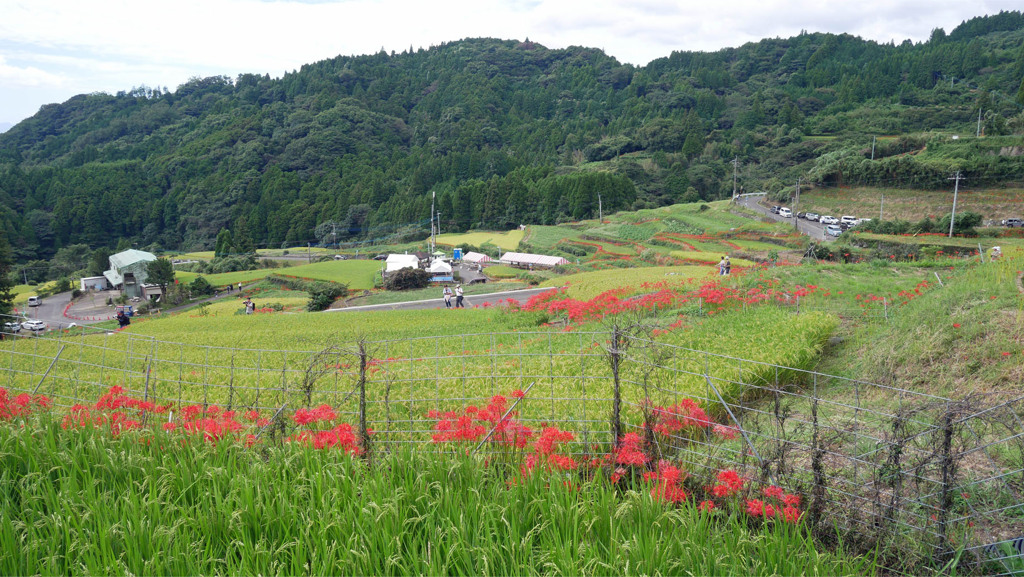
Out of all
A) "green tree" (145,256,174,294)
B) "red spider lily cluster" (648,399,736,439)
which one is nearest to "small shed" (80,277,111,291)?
"green tree" (145,256,174,294)

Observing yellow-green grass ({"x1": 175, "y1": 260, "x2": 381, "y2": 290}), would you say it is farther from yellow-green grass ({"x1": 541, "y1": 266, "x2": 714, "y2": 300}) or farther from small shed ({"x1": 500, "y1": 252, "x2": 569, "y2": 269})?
yellow-green grass ({"x1": 541, "y1": 266, "x2": 714, "y2": 300})

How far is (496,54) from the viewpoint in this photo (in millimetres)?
145875

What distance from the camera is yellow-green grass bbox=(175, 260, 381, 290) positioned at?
3347 cm

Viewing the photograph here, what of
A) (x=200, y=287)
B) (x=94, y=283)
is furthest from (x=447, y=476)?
(x=94, y=283)

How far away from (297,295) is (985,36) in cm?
12773

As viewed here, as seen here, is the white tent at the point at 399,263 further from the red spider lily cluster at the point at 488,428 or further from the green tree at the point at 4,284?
the red spider lily cluster at the point at 488,428

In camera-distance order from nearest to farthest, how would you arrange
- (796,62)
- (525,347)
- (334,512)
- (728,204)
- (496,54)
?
(334,512), (525,347), (728,204), (796,62), (496,54)

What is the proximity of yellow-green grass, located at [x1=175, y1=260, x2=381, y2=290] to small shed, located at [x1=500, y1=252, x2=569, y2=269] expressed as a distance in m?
8.70

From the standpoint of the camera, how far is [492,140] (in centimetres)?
10500

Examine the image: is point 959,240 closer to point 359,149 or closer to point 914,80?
point 914,80

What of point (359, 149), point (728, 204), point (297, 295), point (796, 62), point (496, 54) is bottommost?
point (297, 295)

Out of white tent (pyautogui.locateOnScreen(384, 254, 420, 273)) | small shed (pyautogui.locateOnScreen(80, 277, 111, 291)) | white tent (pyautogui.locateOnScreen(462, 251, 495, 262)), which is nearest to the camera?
white tent (pyautogui.locateOnScreen(384, 254, 420, 273))

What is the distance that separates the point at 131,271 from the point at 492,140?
70602 mm

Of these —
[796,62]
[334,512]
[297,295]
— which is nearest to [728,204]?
[297,295]
